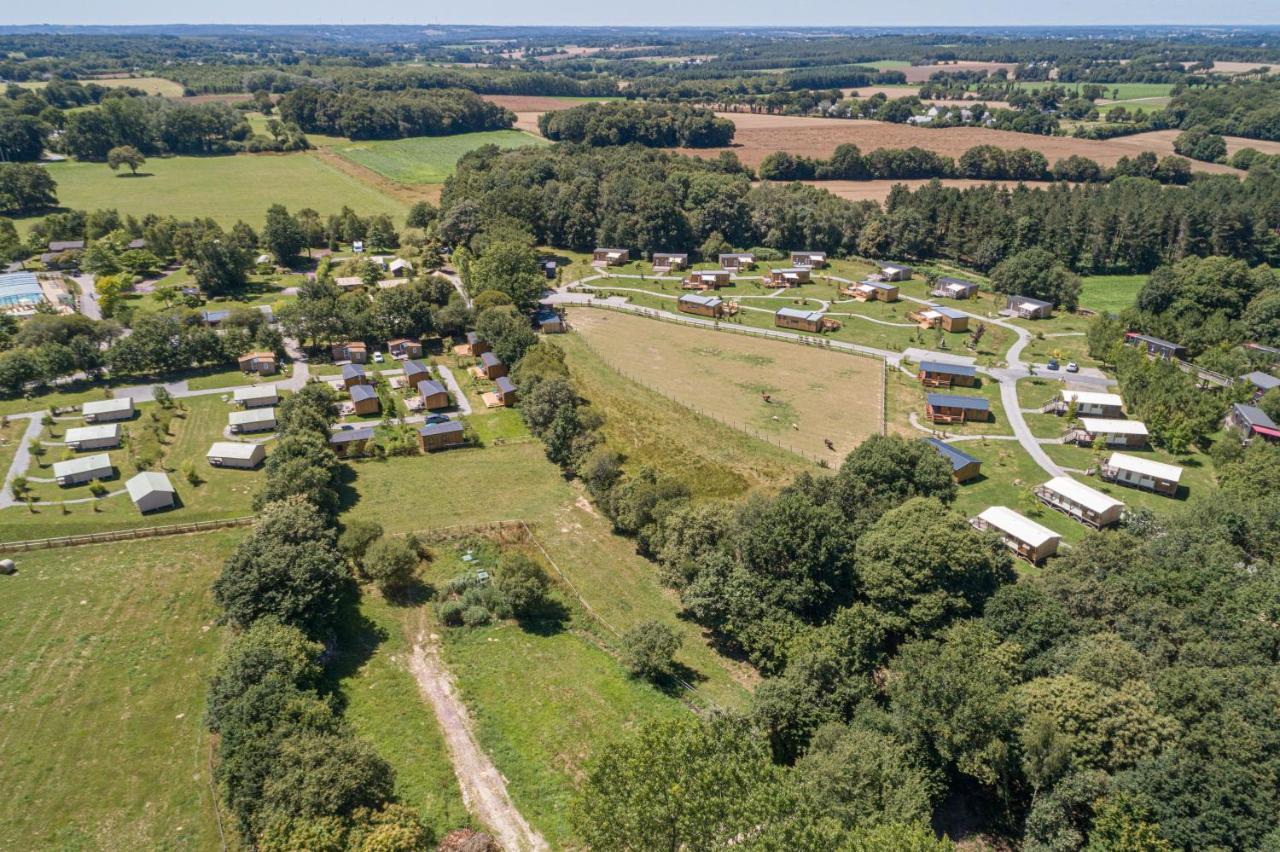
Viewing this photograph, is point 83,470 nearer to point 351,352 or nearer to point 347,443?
point 347,443

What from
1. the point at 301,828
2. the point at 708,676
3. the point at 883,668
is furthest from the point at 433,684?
the point at 883,668

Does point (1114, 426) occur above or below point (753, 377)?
above

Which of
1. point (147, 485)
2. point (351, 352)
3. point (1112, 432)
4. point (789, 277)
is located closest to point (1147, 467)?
point (1112, 432)

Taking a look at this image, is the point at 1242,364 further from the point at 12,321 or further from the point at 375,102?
→ the point at 375,102

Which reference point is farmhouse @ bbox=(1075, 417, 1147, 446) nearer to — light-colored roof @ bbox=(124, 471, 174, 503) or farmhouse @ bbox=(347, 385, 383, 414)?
farmhouse @ bbox=(347, 385, 383, 414)

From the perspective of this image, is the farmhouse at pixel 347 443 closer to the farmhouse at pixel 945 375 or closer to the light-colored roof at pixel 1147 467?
the farmhouse at pixel 945 375
